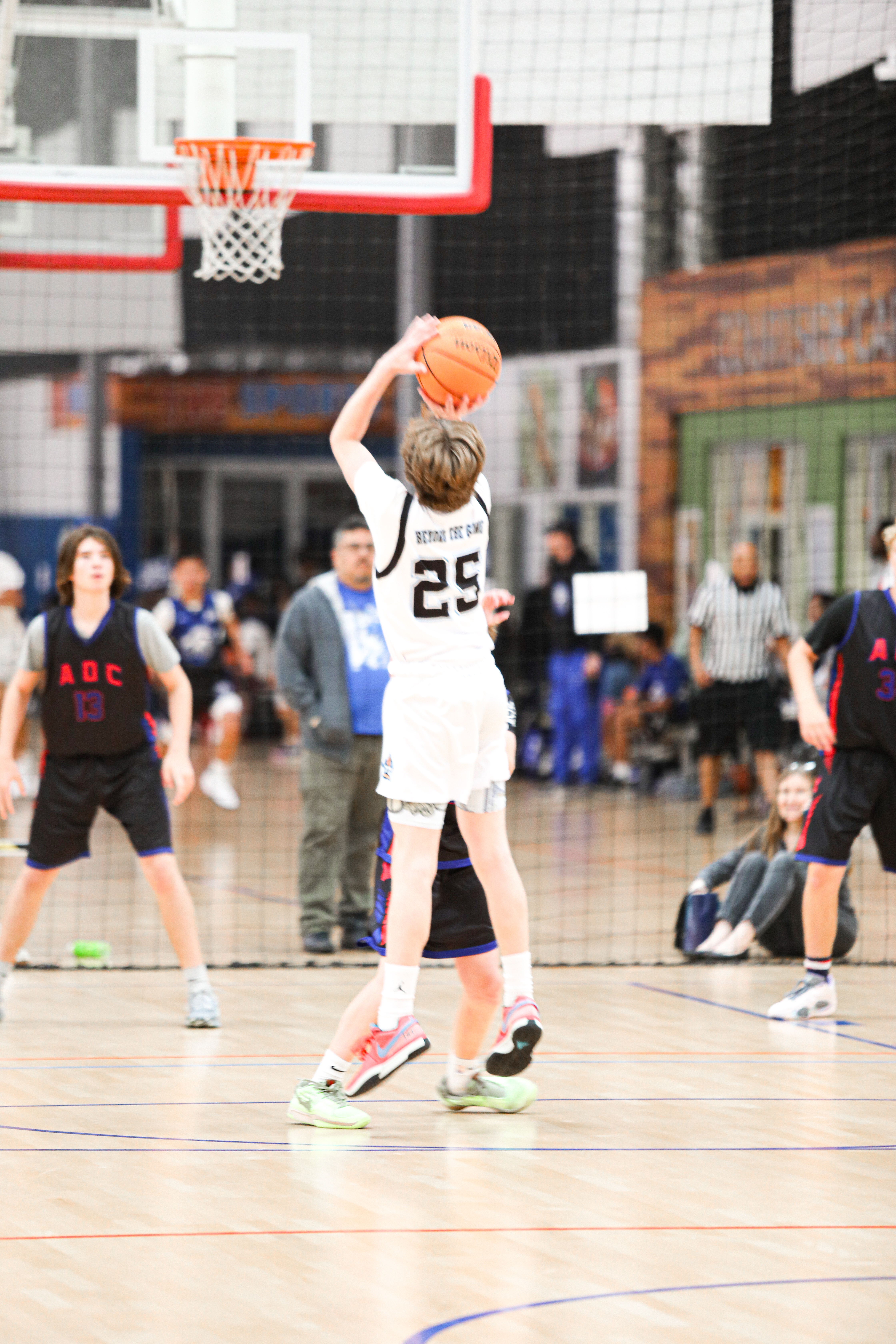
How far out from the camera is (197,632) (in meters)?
12.9

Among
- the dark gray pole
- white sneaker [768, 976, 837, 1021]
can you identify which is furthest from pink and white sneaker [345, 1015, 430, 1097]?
the dark gray pole

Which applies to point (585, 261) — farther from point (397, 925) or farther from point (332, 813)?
point (397, 925)

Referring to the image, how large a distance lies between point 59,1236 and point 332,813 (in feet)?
14.0

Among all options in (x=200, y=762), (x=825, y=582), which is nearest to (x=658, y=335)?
(x=825, y=582)

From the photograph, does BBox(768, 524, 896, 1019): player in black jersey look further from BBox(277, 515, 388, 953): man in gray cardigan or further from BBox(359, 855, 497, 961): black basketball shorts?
BBox(277, 515, 388, 953): man in gray cardigan

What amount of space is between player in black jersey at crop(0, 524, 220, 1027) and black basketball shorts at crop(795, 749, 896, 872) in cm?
226

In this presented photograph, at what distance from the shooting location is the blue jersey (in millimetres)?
Result: 12836

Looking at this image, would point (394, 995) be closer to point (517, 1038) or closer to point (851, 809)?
point (517, 1038)

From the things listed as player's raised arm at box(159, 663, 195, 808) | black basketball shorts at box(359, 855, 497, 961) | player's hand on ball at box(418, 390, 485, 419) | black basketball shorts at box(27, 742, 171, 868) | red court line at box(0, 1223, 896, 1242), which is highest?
player's hand on ball at box(418, 390, 485, 419)

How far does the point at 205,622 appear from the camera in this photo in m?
12.9

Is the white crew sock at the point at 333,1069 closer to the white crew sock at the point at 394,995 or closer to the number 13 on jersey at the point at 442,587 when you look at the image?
the white crew sock at the point at 394,995

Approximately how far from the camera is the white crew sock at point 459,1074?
527 cm

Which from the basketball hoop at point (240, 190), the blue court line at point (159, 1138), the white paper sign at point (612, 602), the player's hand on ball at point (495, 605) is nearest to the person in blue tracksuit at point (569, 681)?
the white paper sign at point (612, 602)

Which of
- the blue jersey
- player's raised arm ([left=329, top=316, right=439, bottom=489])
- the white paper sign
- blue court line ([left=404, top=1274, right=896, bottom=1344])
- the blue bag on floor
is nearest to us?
blue court line ([left=404, top=1274, right=896, bottom=1344])
